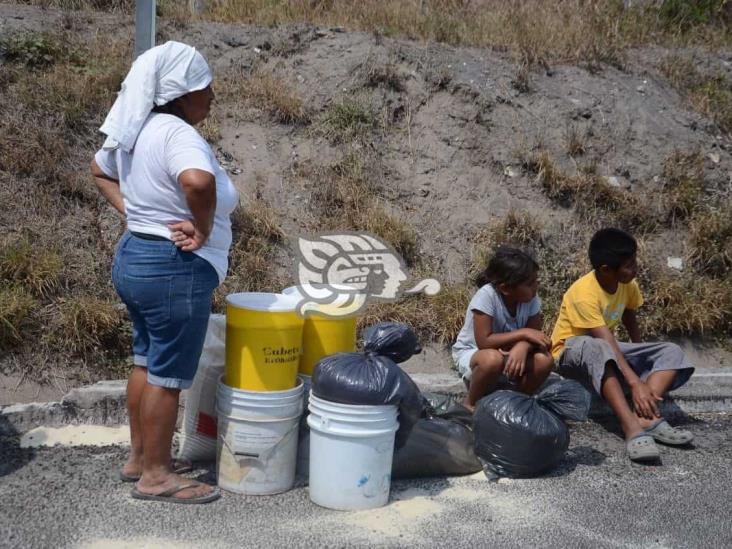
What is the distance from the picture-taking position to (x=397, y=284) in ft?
20.9

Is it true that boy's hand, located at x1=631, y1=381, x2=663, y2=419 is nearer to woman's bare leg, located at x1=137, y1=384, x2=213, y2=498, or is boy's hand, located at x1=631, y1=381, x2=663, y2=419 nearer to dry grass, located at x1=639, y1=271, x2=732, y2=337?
dry grass, located at x1=639, y1=271, x2=732, y2=337

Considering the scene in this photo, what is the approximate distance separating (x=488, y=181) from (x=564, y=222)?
750 millimetres

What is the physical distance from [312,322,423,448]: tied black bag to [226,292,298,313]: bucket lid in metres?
0.32

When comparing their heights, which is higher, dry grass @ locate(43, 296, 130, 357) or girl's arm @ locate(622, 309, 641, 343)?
girl's arm @ locate(622, 309, 641, 343)

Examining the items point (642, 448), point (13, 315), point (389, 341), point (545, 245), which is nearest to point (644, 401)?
point (642, 448)

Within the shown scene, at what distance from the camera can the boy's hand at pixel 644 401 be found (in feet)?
15.7

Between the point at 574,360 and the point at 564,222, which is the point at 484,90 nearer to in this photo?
the point at 564,222

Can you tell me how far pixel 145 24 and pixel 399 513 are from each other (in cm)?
372

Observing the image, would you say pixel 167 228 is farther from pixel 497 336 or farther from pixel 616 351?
pixel 616 351

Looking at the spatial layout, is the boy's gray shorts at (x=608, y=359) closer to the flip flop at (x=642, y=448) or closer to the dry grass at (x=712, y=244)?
the flip flop at (x=642, y=448)

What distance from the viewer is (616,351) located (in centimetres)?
490

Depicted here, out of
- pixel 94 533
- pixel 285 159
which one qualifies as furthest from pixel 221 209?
pixel 285 159

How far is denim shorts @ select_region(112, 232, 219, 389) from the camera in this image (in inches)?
142

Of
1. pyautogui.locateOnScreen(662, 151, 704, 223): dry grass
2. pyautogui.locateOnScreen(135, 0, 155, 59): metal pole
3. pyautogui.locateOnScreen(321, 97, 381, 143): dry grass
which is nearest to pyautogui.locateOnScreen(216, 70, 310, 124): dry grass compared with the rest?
pyautogui.locateOnScreen(321, 97, 381, 143): dry grass
